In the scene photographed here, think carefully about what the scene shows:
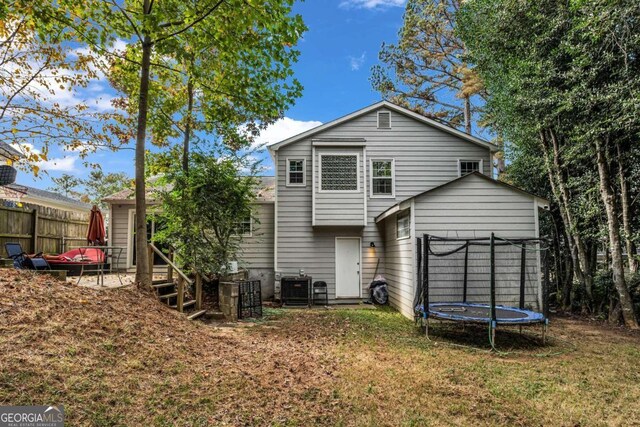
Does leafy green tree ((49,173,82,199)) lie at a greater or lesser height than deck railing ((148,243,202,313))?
greater

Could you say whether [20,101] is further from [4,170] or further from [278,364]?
[278,364]

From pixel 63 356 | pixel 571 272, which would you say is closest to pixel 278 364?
pixel 63 356

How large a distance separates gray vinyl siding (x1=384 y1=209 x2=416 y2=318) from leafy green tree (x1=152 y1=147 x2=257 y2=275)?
172 inches

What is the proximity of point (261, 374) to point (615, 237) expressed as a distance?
8849 mm

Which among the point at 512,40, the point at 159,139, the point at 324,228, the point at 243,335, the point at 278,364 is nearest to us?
the point at 278,364

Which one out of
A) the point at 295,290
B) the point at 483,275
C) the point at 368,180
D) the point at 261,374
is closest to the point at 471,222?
the point at 483,275

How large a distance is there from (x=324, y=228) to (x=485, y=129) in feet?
36.5

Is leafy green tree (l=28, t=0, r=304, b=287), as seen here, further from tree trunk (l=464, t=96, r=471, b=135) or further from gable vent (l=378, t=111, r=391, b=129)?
tree trunk (l=464, t=96, r=471, b=135)

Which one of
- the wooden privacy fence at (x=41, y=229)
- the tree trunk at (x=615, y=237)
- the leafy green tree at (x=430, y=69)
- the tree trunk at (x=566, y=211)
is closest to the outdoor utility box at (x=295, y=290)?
the wooden privacy fence at (x=41, y=229)

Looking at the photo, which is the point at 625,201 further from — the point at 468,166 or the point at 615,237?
the point at 468,166

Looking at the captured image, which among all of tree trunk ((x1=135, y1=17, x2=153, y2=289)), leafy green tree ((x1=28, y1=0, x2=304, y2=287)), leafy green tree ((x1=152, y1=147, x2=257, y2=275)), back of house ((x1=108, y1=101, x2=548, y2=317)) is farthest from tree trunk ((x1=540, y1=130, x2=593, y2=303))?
tree trunk ((x1=135, y1=17, x2=153, y2=289))

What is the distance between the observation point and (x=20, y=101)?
6809 millimetres

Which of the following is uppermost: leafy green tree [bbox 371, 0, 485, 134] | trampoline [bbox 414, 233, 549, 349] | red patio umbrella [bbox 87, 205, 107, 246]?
leafy green tree [bbox 371, 0, 485, 134]

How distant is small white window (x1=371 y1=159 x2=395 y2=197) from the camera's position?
1194cm
